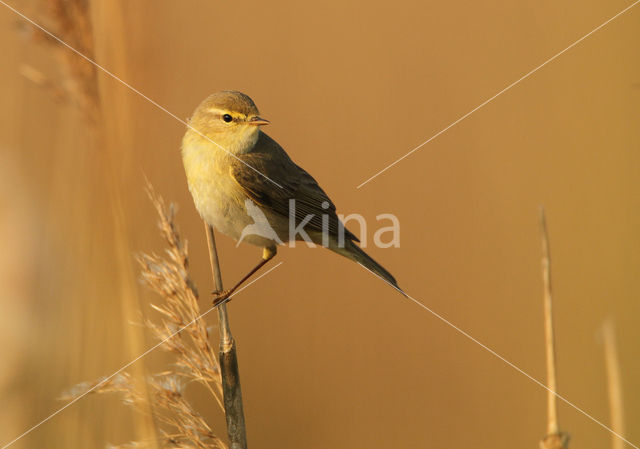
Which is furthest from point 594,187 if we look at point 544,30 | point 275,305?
point 275,305

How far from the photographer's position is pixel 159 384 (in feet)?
6.13

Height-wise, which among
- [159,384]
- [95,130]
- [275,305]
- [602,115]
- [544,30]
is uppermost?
[544,30]

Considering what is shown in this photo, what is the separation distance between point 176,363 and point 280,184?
4.76 feet

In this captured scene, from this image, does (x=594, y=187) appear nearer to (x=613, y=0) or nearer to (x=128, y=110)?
(x=613, y=0)

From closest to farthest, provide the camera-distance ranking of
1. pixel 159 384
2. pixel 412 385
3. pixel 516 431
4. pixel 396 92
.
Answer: pixel 159 384 → pixel 516 431 → pixel 412 385 → pixel 396 92

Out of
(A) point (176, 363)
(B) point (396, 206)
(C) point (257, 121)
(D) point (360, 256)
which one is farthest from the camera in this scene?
(B) point (396, 206)

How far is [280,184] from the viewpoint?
324 centimetres

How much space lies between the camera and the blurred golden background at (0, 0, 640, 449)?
8.77 ft

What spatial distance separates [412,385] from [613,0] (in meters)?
3.28

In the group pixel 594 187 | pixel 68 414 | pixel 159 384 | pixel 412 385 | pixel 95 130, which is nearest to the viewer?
pixel 159 384

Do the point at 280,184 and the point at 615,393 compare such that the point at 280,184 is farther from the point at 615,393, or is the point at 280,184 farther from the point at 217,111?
the point at 615,393

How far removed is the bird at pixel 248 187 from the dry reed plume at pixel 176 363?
0.82 metres

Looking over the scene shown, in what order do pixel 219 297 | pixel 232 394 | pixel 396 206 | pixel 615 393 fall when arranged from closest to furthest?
pixel 615 393 → pixel 232 394 → pixel 219 297 → pixel 396 206

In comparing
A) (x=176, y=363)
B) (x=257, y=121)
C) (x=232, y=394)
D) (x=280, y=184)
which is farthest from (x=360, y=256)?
(x=232, y=394)
